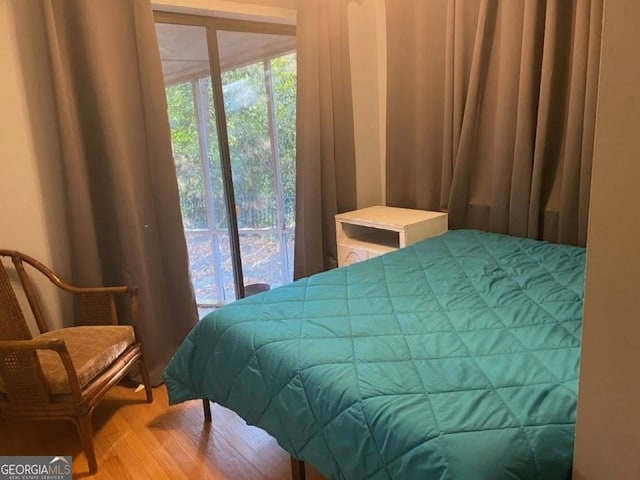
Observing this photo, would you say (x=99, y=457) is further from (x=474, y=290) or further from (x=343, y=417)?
(x=474, y=290)

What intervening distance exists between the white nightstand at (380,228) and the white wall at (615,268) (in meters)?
1.90

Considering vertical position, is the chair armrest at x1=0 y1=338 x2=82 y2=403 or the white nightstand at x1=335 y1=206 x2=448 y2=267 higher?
the white nightstand at x1=335 y1=206 x2=448 y2=267

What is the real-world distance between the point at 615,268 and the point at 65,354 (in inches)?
71.6

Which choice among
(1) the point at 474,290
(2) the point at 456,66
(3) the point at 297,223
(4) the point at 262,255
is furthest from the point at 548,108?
(4) the point at 262,255

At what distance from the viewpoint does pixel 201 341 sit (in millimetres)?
1912

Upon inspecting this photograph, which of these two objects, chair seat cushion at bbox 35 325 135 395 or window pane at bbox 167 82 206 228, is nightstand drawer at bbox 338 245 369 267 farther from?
chair seat cushion at bbox 35 325 135 395

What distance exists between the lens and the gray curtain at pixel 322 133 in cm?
302

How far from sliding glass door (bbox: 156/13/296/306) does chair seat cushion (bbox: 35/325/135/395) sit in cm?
104

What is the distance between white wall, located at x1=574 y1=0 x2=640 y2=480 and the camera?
763mm

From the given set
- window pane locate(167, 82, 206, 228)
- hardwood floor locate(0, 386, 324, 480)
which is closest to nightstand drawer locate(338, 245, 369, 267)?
window pane locate(167, 82, 206, 228)

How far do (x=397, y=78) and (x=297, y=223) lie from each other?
47.0 inches

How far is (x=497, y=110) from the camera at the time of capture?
2.61 meters

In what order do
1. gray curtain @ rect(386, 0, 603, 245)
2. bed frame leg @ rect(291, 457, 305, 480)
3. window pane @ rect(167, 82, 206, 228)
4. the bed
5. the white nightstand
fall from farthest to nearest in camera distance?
1. window pane @ rect(167, 82, 206, 228)
2. the white nightstand
3. gray curtain @ rect(386, 0, 603, 245)
4. bed frame leg @ rect(291, 457, 305, 480)
5. the bed

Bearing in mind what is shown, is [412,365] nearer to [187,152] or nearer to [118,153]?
[118,153]
